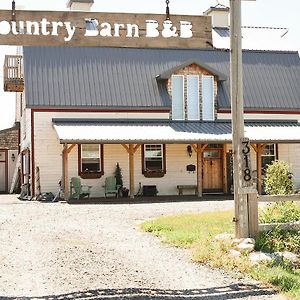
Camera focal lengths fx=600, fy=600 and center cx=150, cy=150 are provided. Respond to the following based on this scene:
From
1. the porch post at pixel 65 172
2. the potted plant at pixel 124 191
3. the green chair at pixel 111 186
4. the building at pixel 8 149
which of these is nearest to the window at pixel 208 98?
the potted plant at pixel 124 191

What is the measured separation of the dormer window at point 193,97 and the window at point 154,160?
1678mm

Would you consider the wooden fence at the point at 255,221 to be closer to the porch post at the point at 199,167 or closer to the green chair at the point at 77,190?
the porch post at the point at 199,167

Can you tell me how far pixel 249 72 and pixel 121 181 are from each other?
29.2ft

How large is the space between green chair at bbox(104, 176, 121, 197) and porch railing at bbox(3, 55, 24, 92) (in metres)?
7.65

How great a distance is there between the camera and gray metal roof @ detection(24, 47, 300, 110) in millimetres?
26203

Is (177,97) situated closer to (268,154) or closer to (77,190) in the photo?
(268,154)

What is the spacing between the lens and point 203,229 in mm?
12297

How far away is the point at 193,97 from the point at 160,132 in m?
3.16

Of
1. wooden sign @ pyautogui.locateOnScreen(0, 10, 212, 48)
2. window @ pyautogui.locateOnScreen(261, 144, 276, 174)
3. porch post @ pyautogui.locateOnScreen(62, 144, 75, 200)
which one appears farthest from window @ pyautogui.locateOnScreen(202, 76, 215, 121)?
wooden sign @ pyautogui.locateOnScreen(0, 10, 212, 48)

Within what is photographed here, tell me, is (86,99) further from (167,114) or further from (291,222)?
(291,222)

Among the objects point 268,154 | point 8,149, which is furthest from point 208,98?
point 8,149

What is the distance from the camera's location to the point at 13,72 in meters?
30.0

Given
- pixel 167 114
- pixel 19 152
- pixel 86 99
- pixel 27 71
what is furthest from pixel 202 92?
pixel 19 152

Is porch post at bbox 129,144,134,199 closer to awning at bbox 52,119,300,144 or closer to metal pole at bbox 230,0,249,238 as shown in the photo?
awning at bbox 52,119,300,144
